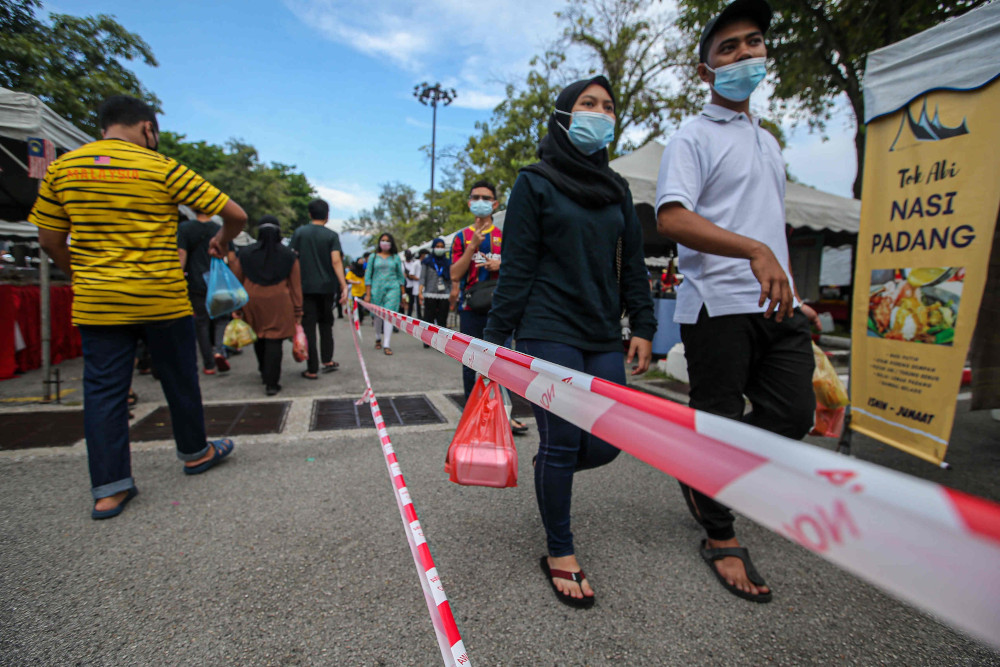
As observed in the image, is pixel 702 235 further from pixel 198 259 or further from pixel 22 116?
pixel 198 259

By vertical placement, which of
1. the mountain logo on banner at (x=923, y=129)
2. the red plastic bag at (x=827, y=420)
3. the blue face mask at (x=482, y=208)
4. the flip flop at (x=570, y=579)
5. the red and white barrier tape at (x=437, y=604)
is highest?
the mountain logo on banner at (x=923, y=129)

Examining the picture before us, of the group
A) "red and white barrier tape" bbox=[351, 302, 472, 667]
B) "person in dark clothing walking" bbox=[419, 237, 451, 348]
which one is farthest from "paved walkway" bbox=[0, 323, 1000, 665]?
"person in dark clothing walking" bbox=[419, 237, 451, 348]

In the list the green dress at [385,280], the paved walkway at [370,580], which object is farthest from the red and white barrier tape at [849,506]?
the green dress at [385,280]

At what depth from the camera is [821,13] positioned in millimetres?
10570

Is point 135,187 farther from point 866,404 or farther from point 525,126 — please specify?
point 525,126

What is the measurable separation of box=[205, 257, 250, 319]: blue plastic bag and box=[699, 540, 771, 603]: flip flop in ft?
11.6

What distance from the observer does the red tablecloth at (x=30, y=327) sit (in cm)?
509

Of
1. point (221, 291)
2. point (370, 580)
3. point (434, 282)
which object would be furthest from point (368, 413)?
point (434, 282)

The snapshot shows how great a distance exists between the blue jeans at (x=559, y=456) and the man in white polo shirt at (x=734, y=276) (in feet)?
1.71

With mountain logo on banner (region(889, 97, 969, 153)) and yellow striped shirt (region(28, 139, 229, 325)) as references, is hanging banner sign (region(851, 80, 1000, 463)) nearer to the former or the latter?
mountain logo on banner (region(889, 97, 969, 153))

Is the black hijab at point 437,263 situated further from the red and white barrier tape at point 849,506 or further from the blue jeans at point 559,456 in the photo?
the red and white barrier tape at point 849,506

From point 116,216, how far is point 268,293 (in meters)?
2.52

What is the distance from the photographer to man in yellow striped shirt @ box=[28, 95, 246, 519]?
2.32 metres

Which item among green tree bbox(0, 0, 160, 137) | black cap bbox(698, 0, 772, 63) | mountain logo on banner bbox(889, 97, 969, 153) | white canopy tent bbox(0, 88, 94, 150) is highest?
green tree bbox(0, 0, 160, 137)
